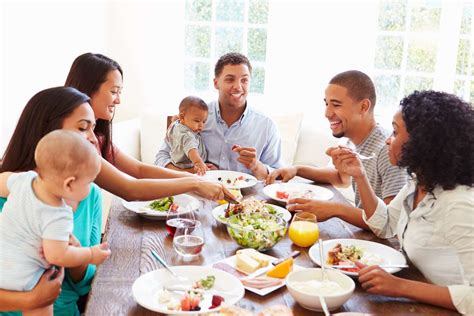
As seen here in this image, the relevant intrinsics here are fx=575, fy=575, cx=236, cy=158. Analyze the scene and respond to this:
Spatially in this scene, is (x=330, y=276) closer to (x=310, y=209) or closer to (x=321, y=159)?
(x=310, y=209)

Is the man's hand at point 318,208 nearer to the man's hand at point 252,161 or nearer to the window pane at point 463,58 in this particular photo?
the man's hand at point 252,161

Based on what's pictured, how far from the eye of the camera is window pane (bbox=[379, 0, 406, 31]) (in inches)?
183

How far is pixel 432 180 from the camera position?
1.75m

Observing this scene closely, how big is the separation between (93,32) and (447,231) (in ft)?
12.0

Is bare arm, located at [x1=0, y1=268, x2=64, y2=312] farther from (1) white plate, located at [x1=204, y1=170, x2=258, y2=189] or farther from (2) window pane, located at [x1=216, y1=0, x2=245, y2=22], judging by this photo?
(2) window pane, located at [x1=216, y1=0, x2=245, y2=22]

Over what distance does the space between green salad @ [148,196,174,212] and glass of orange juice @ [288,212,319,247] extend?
0.55 meters

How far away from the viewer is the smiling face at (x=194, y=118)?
3215 mm

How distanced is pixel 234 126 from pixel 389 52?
1.90 meters

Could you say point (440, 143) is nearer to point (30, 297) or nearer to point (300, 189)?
point (300, 189)

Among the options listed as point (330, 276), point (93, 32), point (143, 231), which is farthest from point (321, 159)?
point (330, 276)

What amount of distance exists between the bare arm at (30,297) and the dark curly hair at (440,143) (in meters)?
1.16

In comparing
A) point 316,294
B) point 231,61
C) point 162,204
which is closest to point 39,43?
point 231,61

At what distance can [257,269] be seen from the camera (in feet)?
5.56

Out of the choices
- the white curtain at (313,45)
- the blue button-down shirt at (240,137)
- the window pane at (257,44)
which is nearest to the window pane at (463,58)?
the white curtain at (313,45)
